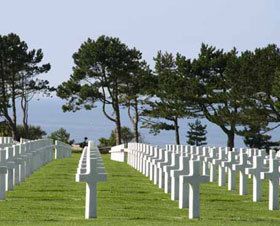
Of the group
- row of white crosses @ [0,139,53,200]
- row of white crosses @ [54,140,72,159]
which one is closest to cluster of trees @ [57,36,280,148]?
row of white crosses @ [54,140,72,159]

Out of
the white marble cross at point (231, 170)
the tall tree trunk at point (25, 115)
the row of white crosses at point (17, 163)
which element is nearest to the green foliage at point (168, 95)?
the tall tree trunk at point (25, 115)

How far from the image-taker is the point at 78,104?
82.0 metres

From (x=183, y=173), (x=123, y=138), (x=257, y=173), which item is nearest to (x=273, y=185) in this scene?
(x=257, y=173)

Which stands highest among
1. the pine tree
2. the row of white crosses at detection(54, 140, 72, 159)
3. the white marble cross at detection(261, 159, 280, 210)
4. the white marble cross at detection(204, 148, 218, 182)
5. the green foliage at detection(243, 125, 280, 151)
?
the pine tree

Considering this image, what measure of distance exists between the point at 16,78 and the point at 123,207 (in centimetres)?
7039

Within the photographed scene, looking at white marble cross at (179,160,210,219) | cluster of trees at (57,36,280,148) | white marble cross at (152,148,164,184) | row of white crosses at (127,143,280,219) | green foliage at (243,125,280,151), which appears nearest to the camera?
white marble cross at (179,160,210,219)

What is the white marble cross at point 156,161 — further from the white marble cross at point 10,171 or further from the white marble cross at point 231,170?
the white marble cross at point 10,171

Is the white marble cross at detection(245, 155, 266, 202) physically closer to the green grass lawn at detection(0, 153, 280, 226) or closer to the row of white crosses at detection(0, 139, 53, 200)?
the green grass lawn at detection(0, 153, 280, 226)

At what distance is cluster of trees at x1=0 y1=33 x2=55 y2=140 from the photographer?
81.8 m

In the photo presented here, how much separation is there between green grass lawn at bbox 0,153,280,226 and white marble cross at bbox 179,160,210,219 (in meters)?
0.17

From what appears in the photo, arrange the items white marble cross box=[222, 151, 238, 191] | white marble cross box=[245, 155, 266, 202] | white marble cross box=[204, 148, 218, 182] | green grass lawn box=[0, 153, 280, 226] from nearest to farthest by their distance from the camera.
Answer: green grass lawn box=[0, 153, 280, 226] → white marble cross box=[245, 155, 266, 202] → white marble cross box=[222, 151, 238, 191] → white marble cross box=[204, 148, 218, 182]

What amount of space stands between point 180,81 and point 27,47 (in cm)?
1920

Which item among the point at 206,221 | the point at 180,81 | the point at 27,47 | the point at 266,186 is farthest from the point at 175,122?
the point at 206,221

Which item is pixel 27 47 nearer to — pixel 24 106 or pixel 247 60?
pixel 24 106
